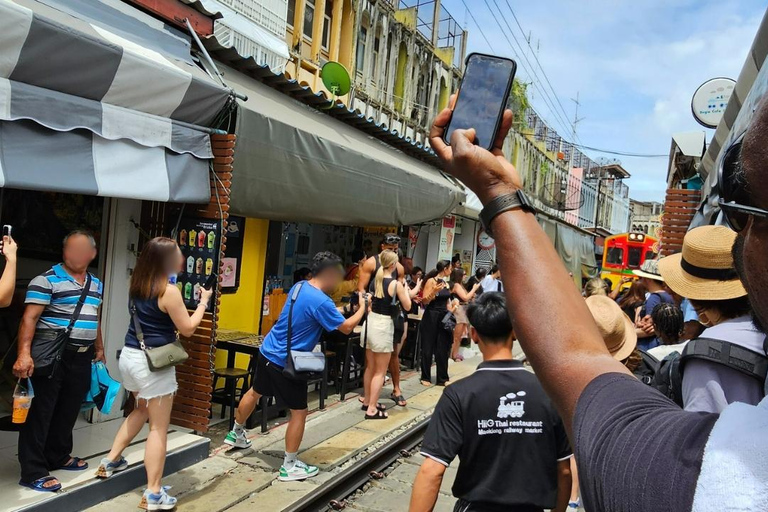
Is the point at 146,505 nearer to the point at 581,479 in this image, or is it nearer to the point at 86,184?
the point at 86,184

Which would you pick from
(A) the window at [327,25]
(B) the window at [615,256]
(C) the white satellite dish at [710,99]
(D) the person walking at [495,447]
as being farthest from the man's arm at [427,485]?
(B) the window at [615,256]

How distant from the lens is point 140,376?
4.04 m

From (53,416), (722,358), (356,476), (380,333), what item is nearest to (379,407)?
(380,333)

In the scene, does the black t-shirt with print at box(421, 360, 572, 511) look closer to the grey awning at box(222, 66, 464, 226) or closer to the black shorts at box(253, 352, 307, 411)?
the black shorts at box(253, 352, 307, 411)

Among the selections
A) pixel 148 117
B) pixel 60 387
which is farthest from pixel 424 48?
pixel 60 387

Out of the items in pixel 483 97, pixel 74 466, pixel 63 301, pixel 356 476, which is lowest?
pixel 356 476

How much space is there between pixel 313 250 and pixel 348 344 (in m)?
2.71

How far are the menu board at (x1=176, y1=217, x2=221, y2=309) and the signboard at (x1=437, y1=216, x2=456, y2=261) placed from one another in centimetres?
901

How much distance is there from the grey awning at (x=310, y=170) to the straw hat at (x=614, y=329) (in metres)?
3.62

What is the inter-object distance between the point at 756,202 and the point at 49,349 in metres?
4.28

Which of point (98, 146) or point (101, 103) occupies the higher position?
point (101, 103)

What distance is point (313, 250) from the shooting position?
9789 millimetres

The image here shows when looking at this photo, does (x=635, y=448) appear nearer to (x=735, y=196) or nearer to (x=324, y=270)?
(x=735, y=196)

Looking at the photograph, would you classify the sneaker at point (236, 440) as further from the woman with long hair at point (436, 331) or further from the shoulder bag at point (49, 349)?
the woman with long hair at point (436, 331)
